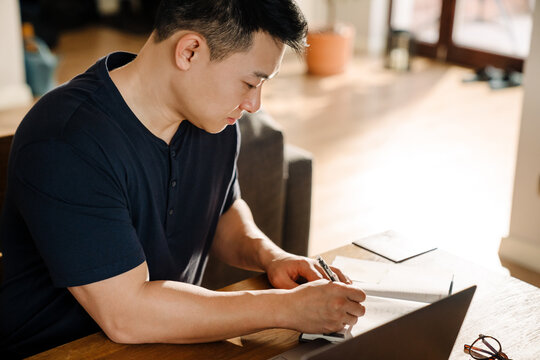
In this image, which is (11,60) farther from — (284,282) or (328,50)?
(284,282)

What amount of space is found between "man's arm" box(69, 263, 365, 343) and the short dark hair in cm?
40

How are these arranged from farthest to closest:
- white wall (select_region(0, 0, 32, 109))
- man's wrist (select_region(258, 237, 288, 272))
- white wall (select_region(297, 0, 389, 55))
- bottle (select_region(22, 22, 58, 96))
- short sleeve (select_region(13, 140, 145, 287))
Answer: white wall (select_region(297, 0, 389, 55)) → bottle (select_region(22, 22, 58, 96)) → white wall (select_region(0, 0, 32, 109)) → man's wrist (select_region(258, 237, 288, 272)) → short sleeve (select_region(13, 140, 145, 287))

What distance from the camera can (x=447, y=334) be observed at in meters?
0.92

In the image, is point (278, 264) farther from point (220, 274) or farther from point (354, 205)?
point (354, 205)

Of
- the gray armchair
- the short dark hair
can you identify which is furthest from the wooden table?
the gray armchair

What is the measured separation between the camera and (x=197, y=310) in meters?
1.11

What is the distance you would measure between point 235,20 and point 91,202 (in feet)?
1.25

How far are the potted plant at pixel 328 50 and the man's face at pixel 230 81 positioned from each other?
438 centimetres

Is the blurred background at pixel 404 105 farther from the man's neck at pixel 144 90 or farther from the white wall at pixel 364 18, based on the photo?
the man's neck at pixel 144 90

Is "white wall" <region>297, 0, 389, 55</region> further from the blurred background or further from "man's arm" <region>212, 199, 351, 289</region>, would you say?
"man's arm" <region>212, 199, 351, 289</region>

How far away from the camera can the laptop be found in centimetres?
76

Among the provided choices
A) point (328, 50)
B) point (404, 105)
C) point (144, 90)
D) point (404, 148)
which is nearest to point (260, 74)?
point (144, 90)

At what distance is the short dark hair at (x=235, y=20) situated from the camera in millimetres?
1125

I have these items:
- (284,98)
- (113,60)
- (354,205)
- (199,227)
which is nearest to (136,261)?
(199,227)
